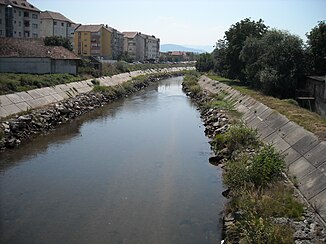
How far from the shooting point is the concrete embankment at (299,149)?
10.1 meters

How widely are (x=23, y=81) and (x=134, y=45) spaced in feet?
262

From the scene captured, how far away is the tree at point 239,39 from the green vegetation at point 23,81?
1806 cm

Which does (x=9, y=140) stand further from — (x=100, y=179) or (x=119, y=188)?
(x=119, y=188)

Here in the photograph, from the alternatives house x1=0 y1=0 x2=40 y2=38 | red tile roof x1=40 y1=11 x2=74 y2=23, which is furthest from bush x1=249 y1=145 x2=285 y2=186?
red tile roof x1=40 y1=11 x2=74 y2=23

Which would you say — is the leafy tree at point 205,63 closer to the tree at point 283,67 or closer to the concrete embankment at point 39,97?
the concrete embankment at point 39,97

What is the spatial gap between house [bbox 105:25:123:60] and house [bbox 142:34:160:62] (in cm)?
1658

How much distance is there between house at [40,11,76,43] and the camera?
70.2 meters

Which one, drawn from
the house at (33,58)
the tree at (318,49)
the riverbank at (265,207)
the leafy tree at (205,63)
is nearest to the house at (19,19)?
the house at (33,58)

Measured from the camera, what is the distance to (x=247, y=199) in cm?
976

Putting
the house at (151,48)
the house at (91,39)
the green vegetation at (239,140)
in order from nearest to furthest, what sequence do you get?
the green vegetation at (239,140) → the house at (91,39) → the house at (151,48)

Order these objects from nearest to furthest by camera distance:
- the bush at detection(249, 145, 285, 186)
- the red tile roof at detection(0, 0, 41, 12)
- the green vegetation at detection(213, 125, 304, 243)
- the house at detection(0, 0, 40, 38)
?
the green vegetation at detection(213, 125, 304, 243)
the bush at detection(249, 145, 285, 186)
the house at detection(0, 0, 40, 38)
the red tile roof at detection(0, 0, 41, 12)

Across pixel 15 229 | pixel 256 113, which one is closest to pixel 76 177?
pixel 15 229

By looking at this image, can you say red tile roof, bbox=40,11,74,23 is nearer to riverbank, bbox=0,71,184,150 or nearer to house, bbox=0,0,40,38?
house, bbox=0,0,40,38

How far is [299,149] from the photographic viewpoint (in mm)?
13234
